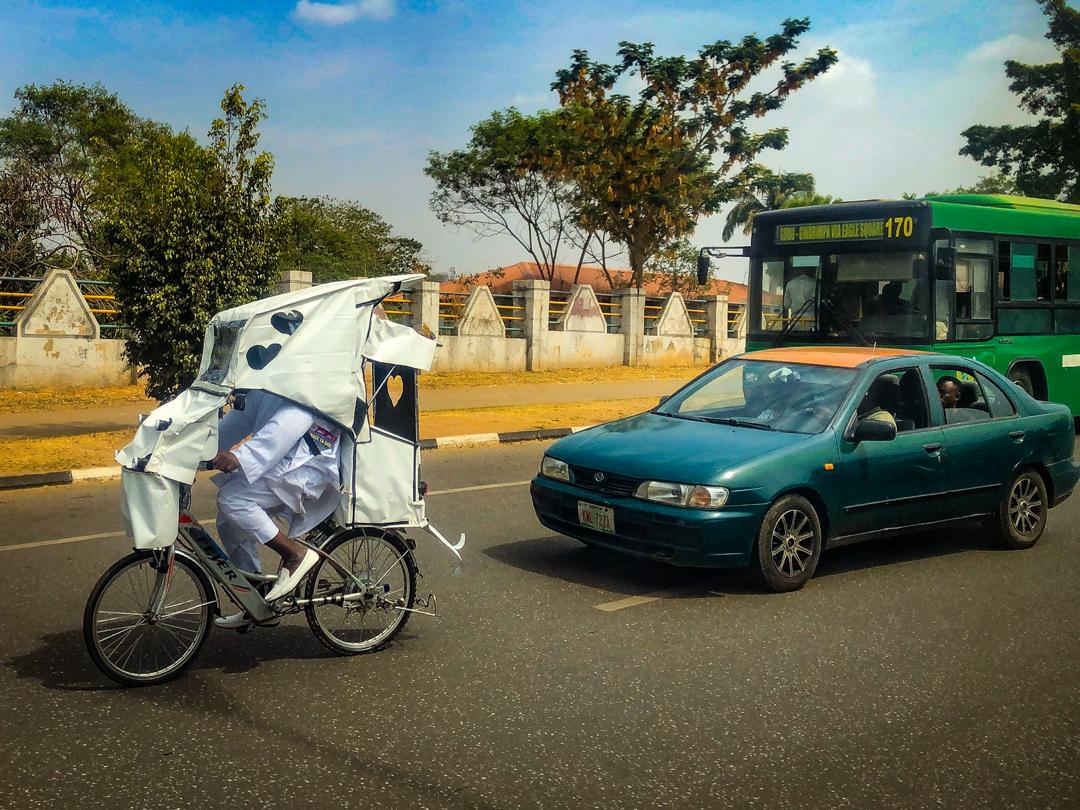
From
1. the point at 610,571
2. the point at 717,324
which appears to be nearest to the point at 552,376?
the point at 717,324

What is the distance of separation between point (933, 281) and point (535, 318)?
14456 millimetres

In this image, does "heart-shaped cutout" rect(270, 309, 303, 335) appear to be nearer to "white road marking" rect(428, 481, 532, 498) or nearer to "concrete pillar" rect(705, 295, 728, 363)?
"white road marking" rect(428, 481, 532, 498)

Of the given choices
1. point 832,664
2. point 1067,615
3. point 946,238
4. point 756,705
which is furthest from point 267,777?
point 946,238

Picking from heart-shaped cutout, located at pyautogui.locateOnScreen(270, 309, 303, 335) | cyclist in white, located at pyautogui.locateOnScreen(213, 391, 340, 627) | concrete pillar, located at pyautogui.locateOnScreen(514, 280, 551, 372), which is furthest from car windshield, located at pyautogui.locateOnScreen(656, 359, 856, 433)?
concrete pillar, located at pyautogui.locateOnScreen(514, 280, 551, 372)

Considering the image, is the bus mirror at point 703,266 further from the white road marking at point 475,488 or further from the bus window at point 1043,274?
the white road marking at point 475,488

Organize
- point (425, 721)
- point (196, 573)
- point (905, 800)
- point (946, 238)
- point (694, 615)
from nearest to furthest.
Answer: point (905, 800) < point (425, 721) < point (196, 573) < point (694, 615) < point (946, 238)

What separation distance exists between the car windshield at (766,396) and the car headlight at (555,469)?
1088 millimetres

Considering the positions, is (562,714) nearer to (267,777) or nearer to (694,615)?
(267,777)

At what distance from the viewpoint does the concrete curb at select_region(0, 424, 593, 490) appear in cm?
1127

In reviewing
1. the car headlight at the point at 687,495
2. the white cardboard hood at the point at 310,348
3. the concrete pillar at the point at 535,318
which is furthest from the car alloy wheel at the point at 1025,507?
the concrete pillar at the point at 535,318

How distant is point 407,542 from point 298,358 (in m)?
1.12

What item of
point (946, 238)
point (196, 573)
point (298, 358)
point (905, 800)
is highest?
point (946, 238)

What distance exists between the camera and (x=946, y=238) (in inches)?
536

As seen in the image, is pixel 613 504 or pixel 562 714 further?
pixel 613 504
